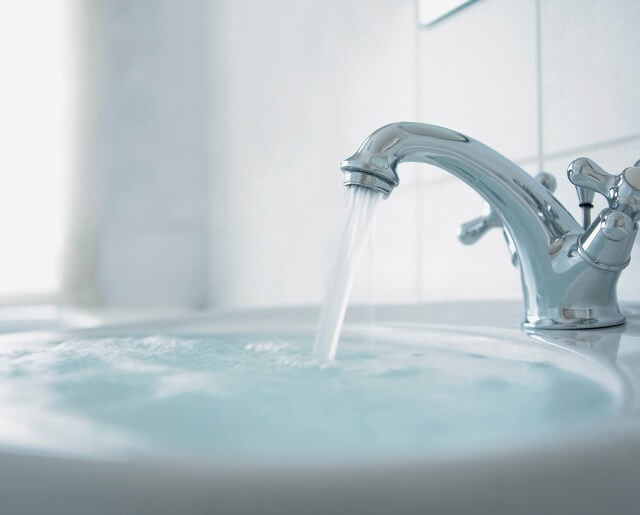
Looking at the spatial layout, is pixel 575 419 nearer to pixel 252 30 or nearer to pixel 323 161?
pixel 323 161

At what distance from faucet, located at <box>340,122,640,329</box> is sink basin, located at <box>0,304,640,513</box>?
30 mm

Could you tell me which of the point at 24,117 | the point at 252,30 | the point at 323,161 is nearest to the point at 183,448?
the point at 323,161

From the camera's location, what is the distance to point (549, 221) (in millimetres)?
489

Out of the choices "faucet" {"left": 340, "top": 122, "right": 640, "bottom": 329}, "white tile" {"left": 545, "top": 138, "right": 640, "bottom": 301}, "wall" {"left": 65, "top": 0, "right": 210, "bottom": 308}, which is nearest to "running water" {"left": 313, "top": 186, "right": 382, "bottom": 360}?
"faucet" {"left": 340, "top": 122, "right": 640, "bottom": 329}

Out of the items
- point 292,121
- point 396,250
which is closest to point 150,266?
point 292,121

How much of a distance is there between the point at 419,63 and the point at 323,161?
1.17 feet

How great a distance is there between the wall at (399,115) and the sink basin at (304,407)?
0.93ft

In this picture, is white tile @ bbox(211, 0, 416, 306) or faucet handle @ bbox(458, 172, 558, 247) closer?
faucet handle @ bbox(458, 172, 558, 247)

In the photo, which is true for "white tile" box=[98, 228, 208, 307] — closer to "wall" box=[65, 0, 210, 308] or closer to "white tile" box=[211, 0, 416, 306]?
"wall" box=[65, 0, 210, 308]

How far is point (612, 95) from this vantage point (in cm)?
67

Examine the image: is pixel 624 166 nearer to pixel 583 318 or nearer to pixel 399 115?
pixel 583 318

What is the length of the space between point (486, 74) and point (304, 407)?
69 centimetres

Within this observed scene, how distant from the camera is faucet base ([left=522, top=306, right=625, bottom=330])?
49cm

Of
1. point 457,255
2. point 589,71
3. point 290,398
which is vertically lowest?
point 290,398
